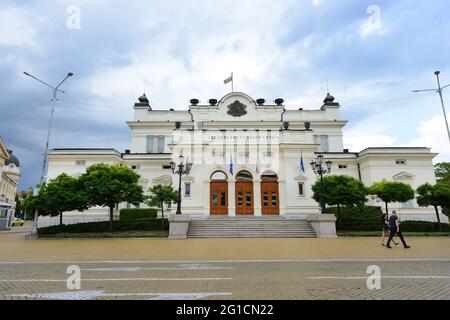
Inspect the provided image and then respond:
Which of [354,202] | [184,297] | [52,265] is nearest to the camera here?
[184,297]

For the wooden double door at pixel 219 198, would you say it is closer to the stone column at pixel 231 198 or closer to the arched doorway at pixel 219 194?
the arched doorway at pixel 219 194

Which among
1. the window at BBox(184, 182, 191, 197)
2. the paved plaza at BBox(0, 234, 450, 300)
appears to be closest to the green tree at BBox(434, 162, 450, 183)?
the window at BBox(184, 182, 191, 197)

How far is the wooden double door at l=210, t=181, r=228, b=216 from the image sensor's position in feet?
94.9

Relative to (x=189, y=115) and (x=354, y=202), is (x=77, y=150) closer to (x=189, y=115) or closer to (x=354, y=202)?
(x=189, y=115)

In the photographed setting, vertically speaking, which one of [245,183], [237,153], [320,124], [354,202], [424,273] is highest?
[320,124]

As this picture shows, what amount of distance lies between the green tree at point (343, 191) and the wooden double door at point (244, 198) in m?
7.80

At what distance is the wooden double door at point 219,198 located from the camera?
94.9ft

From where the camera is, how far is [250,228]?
22.5 meters

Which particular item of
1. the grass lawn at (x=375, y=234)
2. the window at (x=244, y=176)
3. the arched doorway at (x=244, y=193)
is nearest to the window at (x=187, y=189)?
the arched doorway at (x=244, y=193)

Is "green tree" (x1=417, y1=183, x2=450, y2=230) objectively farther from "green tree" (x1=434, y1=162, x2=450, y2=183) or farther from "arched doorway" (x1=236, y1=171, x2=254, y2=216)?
"green tree" (x1=434, y1=162, x2=450, y2=183)

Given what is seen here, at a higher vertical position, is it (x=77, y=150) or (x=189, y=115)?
(x=189, y=115)
